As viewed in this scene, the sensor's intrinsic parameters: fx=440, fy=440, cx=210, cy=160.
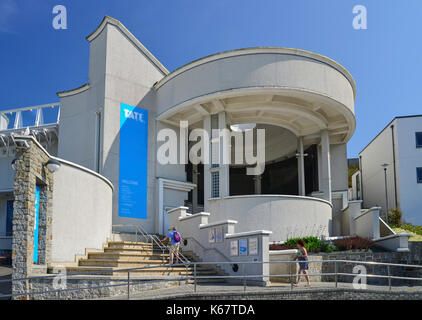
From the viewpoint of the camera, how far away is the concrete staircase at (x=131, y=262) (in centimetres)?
1348

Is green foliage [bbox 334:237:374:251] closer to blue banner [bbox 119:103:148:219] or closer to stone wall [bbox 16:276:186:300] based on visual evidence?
stone wall [bbox 16:276:186:300]

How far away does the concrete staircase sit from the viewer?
13484 mm

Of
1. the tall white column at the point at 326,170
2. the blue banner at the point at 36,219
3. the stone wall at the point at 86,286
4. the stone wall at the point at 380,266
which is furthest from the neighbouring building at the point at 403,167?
the blue banner at the point at 36,219

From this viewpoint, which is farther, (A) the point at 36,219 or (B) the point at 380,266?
(B) the point at 380,266

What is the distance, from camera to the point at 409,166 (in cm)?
2847

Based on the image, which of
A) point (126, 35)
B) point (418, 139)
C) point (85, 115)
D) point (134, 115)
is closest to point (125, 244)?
point (134, 115)

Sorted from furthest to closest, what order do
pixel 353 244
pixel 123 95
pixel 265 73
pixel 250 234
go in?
pixel 123 95, pixel 265 73, pixel 353 244, pixel 250 234

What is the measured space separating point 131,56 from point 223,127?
649cm

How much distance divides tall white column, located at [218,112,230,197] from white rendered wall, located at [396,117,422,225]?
13.6m

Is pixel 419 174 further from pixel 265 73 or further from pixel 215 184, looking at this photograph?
pixel 215 184

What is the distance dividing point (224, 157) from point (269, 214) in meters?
3.56

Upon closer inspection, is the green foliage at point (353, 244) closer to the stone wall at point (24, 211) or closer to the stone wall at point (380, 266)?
the stone wall at point (380, 266)

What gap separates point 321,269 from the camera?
15641 mm

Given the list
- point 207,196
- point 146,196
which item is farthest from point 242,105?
point 146,196
